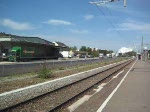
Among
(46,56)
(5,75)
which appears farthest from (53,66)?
(46,56)

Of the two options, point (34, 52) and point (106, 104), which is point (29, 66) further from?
point (34, 52)

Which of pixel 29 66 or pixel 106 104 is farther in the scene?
pixel 29 66

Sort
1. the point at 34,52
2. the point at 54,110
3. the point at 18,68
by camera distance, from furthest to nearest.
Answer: the point at 34,52, the point at 18,68, the point at 54,110

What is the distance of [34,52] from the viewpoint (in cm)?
6719

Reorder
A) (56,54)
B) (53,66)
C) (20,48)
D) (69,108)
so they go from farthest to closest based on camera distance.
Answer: (56,54)
(20,48)
(53,66)
(69,108)

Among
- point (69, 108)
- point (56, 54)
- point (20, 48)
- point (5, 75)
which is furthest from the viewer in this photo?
point (56, 54)

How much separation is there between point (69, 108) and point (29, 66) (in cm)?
1855

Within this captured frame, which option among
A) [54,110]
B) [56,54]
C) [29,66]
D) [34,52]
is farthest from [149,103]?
[56,54]

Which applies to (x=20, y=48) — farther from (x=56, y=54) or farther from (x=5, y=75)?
(x=5, y=75)

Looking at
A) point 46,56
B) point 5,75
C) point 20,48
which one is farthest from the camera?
point 46,56

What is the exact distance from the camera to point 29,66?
29031mm

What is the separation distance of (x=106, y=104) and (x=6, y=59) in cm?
5336

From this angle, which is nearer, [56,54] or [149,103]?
[149,103]

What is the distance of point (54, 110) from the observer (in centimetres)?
1022
